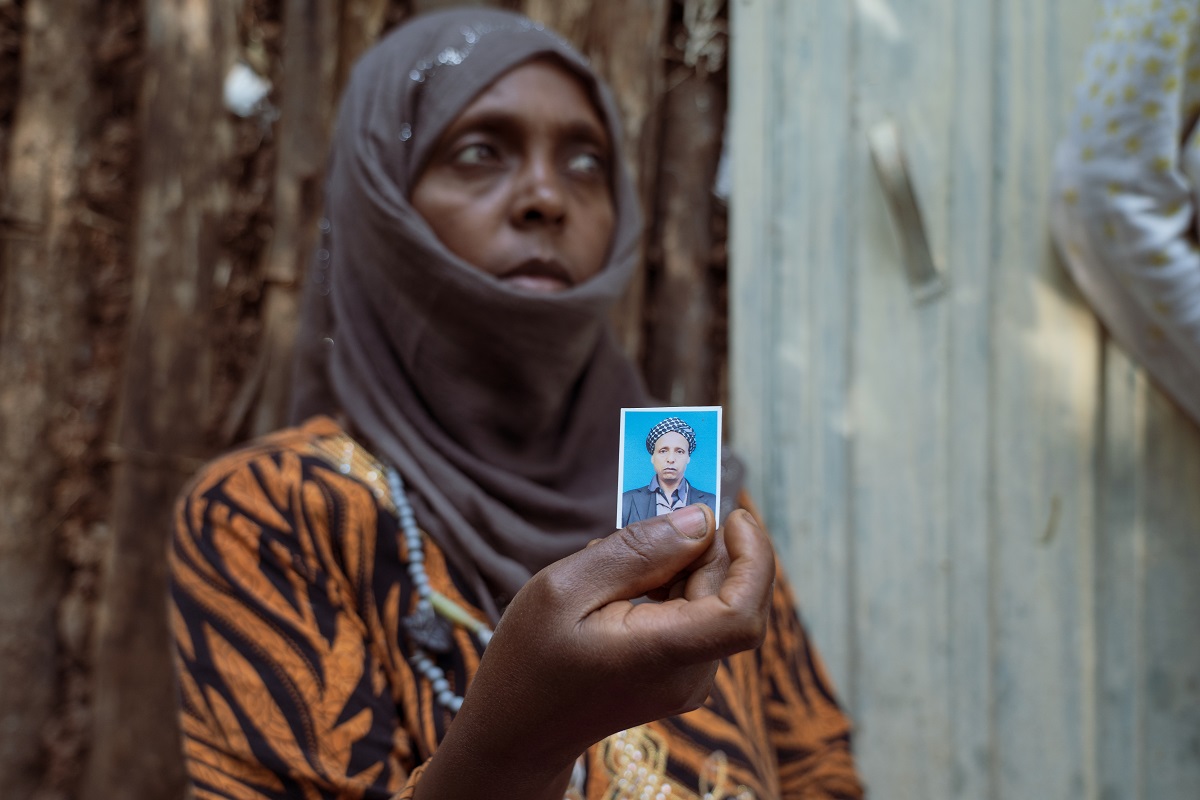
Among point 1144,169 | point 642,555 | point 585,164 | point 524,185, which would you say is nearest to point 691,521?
point 642,555

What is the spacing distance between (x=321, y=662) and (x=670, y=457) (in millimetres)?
601

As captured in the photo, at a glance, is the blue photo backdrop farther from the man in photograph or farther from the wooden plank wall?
the wooden plank wall

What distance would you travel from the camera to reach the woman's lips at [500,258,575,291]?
1.23 m

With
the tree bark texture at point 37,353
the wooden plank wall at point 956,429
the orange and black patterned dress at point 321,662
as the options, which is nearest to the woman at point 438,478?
the orange and black patterned dress at point 321,662

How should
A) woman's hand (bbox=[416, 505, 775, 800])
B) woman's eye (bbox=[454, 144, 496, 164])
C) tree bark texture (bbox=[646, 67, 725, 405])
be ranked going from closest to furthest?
1. woman's hand (bbox=[416, 505, 775, 800])
2. woman's eye (bbox=[454, 144, 496, 164])
3. tree bark texture (bbox=[646, 67, 725, 405])

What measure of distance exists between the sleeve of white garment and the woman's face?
0.82 m

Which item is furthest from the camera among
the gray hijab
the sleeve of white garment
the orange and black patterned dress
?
the sleeve of white garment

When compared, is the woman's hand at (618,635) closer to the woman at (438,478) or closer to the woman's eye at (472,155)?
the woman at (438,478)

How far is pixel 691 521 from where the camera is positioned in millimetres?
666

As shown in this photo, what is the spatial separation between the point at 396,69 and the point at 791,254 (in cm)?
84

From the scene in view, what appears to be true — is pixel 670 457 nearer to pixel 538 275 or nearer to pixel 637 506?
pixel 637 506

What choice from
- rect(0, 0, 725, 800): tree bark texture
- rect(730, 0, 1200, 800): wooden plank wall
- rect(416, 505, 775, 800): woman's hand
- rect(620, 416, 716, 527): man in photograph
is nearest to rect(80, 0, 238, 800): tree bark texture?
rect(0, 0, 725, 800): tree bark texture

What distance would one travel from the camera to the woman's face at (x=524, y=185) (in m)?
1.24

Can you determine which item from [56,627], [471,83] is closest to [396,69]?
[471,83]
